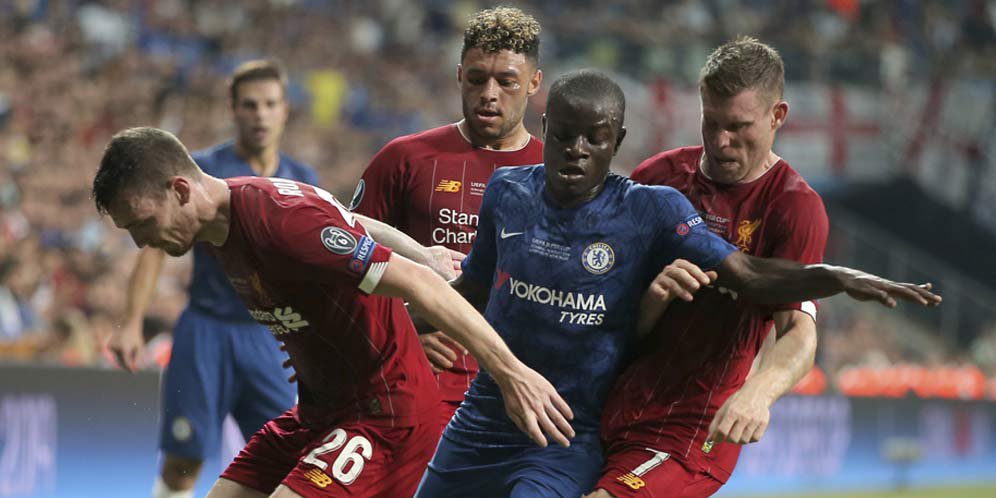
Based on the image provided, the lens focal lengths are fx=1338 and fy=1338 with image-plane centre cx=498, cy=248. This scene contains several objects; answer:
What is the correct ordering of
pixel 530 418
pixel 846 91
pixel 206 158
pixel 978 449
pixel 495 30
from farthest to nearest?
1. pixel 846 91
2. pixel 978 449
3. pixel 206 158
4. pixel 495 30
5. pixel 530 418

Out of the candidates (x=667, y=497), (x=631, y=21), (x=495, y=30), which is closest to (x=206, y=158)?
(x=495, y=30)

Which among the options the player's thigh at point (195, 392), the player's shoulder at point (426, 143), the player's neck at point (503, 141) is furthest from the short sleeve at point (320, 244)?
the player's thigh at point (195, 392)

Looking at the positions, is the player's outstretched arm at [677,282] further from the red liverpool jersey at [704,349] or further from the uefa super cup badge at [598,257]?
the red liverpool jersey at [704,349]

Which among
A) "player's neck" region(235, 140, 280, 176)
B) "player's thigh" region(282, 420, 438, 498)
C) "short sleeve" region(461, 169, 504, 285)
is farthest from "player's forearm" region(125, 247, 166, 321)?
"short sleeve" region(461, 169, 504, 285)

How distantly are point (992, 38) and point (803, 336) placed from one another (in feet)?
76.5

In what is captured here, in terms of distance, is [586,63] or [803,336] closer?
[803,336]

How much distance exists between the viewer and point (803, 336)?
455 centimetres

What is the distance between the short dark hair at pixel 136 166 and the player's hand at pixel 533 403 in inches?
51.5

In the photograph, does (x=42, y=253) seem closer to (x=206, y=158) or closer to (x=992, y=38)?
(x=206, y=158)

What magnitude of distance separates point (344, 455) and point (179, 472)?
322 cm

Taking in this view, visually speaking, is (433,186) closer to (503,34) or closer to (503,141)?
(503,141)

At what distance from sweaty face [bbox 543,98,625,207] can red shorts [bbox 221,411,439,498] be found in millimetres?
1160

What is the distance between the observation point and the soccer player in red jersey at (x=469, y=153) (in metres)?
5.88

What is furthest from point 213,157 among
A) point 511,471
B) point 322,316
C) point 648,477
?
point 648,477
